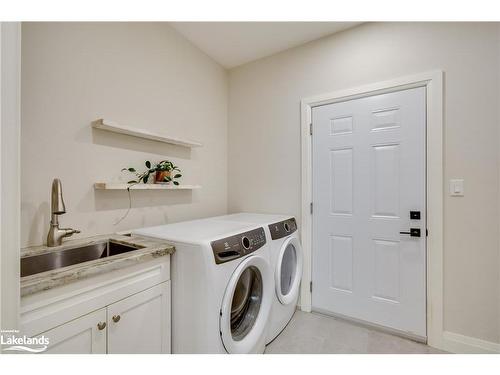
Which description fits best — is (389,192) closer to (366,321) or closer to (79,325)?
(366,321)

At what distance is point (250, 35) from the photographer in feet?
6.93

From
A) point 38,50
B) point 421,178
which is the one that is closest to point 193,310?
point 38,50

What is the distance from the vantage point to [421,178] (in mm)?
1707

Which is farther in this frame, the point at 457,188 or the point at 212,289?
the point at 457,188

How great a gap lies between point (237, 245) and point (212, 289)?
0.28m

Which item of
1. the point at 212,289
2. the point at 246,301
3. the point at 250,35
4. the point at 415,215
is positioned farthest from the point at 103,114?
the point at 415,215

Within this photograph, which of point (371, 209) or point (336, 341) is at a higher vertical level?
point (371, 209)

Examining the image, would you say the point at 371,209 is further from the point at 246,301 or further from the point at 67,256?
the point at 67,256

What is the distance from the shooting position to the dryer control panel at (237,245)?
4.00ft

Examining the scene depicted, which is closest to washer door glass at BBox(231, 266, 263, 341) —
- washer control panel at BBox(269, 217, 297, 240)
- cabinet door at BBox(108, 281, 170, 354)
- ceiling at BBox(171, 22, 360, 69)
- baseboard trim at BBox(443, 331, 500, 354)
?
washer control panel at BBox(269, 217, 297, 240)

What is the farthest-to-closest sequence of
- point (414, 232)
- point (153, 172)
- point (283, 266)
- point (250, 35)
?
point (250, 35), point (283, 266), point (153, 172), point (414, 232)

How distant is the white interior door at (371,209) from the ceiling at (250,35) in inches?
26.2

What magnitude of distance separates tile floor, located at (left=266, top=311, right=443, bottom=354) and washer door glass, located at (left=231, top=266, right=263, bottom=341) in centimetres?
34
